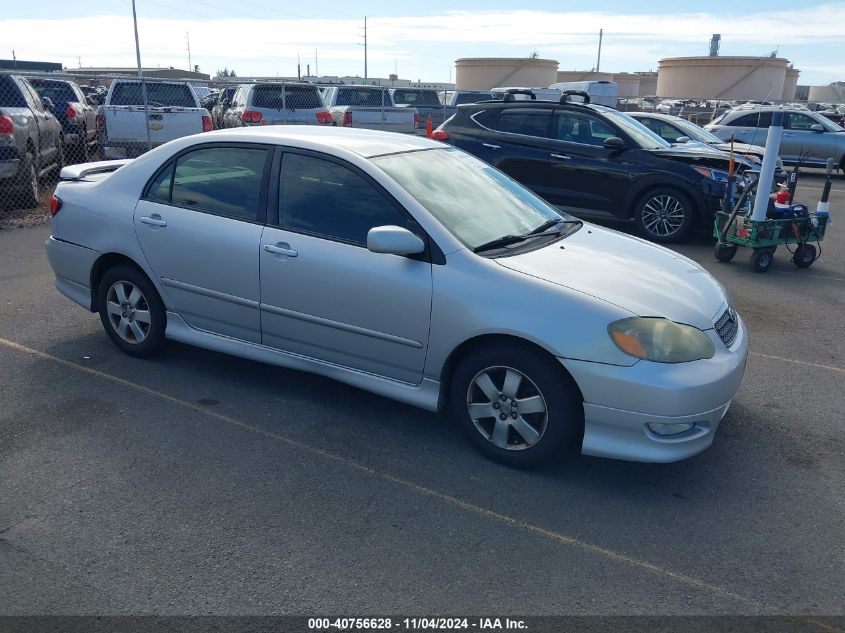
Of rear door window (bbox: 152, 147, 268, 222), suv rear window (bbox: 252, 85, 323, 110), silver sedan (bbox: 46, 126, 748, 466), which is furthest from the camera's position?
suv rear window (bbox: 252, 85, 323, 110)

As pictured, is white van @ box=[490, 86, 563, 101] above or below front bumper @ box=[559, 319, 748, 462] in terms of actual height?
above

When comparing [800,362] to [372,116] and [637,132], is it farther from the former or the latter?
[372,116]

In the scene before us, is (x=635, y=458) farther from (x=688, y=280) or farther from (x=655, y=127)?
(x=655, y=127)

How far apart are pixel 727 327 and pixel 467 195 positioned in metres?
1.71

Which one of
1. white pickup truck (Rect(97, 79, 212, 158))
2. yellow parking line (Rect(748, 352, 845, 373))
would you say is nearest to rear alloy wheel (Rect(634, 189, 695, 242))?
yellow parking line (Rect(748, 352, 845, 373))

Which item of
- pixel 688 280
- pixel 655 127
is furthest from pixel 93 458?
pixel 655 127

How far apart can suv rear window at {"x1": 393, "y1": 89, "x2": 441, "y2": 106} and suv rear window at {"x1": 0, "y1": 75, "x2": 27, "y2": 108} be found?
13.3m

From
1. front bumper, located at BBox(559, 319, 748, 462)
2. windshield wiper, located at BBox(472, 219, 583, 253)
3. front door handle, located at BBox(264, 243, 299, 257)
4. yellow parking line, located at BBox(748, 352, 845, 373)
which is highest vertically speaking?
windshield wiper, located at BBox(472, 219, 583, 253)

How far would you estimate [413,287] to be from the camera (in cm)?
397

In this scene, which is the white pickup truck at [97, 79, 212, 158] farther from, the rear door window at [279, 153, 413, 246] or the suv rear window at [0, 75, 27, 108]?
the rear door window at [279, 153, 413, 246]

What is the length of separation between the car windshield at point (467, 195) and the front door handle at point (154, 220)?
62.0 inches

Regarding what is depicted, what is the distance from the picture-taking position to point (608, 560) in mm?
3188

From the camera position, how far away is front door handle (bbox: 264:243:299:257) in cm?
435

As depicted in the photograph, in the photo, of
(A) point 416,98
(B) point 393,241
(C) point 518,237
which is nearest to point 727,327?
(C) point 518,237
